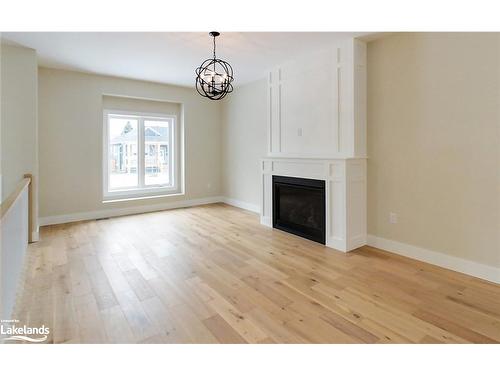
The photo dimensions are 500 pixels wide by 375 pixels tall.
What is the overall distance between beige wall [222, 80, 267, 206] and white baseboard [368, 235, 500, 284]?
9.07 ft

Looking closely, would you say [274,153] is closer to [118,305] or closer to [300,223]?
[300,223]

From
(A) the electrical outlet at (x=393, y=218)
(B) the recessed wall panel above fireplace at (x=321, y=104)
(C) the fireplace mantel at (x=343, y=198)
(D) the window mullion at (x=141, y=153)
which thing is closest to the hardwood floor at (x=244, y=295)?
(C) the fireplace mantel at (x=343, y=198)

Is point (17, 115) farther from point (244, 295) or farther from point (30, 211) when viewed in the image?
point (244, 295)

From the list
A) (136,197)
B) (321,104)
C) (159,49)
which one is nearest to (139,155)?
(136,197)

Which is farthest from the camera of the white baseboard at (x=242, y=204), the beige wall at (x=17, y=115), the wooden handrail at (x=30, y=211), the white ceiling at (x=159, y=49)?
the white baseboard at (x=242, y=204)

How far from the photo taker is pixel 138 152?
20.0ft

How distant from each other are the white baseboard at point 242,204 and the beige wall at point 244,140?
0.21 feet

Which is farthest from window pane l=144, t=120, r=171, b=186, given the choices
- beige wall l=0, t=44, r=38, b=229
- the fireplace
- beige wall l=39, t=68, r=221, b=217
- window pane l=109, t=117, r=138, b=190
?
→ the fireplace

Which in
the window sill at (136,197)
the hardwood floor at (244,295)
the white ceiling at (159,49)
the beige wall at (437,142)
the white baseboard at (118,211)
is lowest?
the hardwood floor at (244,295)

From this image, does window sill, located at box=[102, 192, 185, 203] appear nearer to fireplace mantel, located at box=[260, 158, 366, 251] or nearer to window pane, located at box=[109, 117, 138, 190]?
window pane, located at box=[109, 117, 138, 190]

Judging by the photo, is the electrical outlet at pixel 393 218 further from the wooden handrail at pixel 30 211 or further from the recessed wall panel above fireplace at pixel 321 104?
the wooden handrail at pixel 30 211

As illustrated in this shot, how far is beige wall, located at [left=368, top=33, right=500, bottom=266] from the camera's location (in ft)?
8.70

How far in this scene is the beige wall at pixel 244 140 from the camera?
5656mm
